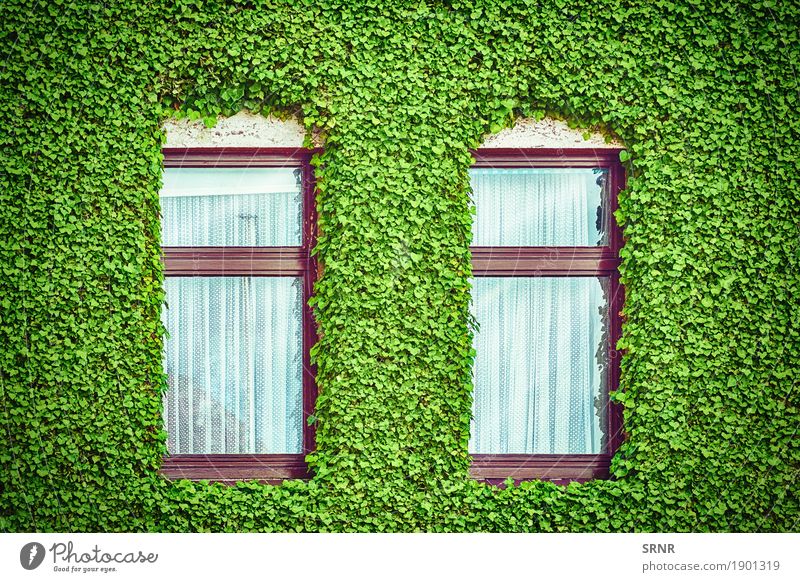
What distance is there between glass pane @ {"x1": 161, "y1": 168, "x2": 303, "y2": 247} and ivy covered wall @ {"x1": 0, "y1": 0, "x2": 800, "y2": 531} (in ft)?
0.79

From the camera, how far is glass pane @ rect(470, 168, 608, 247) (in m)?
5.52

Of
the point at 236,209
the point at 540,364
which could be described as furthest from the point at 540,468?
the point at 236,209

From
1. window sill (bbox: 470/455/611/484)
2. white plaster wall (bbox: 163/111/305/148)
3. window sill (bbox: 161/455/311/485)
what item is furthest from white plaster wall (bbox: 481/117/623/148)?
window sill (bbox: 161/455/311/485)

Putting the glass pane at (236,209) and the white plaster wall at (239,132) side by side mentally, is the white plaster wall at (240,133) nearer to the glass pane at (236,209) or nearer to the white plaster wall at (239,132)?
the white plaster wall at (239,132)

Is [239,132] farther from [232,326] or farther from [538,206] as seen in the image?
[538,206]

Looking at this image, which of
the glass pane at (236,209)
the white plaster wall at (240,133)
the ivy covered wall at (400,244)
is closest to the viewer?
the ivy covered wall at (400,244)

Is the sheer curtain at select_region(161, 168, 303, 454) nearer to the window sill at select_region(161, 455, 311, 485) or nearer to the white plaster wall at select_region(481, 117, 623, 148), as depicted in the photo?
the window sill at select_region(161, 455, 311, 485)

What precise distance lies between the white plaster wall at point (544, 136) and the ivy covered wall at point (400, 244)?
0.42ft

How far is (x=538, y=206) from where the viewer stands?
5543 millimetres

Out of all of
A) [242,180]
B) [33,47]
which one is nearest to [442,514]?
[242,180]

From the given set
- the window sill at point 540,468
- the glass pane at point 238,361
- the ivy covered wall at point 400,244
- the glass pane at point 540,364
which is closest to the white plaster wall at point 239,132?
the ivy covered wall at point 400,244

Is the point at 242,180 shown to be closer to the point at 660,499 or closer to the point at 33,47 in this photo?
the point at 33,47

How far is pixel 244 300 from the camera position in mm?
5496

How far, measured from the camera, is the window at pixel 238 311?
5426 mm
